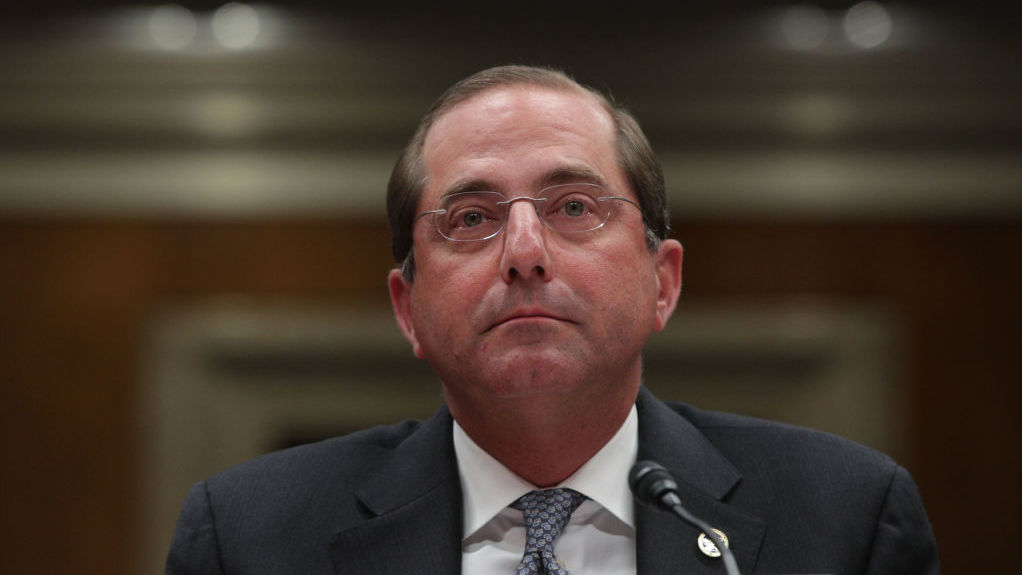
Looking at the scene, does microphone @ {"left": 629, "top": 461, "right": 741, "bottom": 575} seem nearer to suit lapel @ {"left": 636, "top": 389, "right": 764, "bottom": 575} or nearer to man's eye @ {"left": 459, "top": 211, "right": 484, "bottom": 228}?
suit lapel @ {"left": 636, "top": 389, "right": 764, "bottom": 575}

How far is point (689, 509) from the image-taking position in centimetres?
205

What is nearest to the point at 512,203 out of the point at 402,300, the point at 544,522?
the point at 402,300

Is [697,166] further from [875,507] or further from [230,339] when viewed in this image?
[875,507]

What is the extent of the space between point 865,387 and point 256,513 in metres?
3.77

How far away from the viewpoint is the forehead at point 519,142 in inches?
81.7

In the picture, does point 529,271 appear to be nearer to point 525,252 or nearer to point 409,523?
point 525,252

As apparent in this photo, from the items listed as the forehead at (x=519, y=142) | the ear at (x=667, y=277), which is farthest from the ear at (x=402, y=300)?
the ear at (x=667, y=277)

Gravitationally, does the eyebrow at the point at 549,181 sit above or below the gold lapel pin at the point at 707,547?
above

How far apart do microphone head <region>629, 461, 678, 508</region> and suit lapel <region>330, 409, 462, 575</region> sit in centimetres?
46

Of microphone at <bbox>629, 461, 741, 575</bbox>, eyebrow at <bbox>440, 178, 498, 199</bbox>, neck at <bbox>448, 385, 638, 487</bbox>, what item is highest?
eyebrow at <bbox>440, 178, 498, 199</bbox>

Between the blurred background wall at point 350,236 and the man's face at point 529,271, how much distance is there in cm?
293

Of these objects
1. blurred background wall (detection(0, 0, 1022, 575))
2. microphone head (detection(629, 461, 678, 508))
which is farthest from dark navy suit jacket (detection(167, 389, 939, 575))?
blurred background wall (detection(0, 0, 1022, 575))

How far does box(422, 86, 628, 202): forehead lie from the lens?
2.08m

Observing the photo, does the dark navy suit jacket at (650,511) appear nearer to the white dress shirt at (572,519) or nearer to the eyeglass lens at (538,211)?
the white dress shirt at (572,519)
